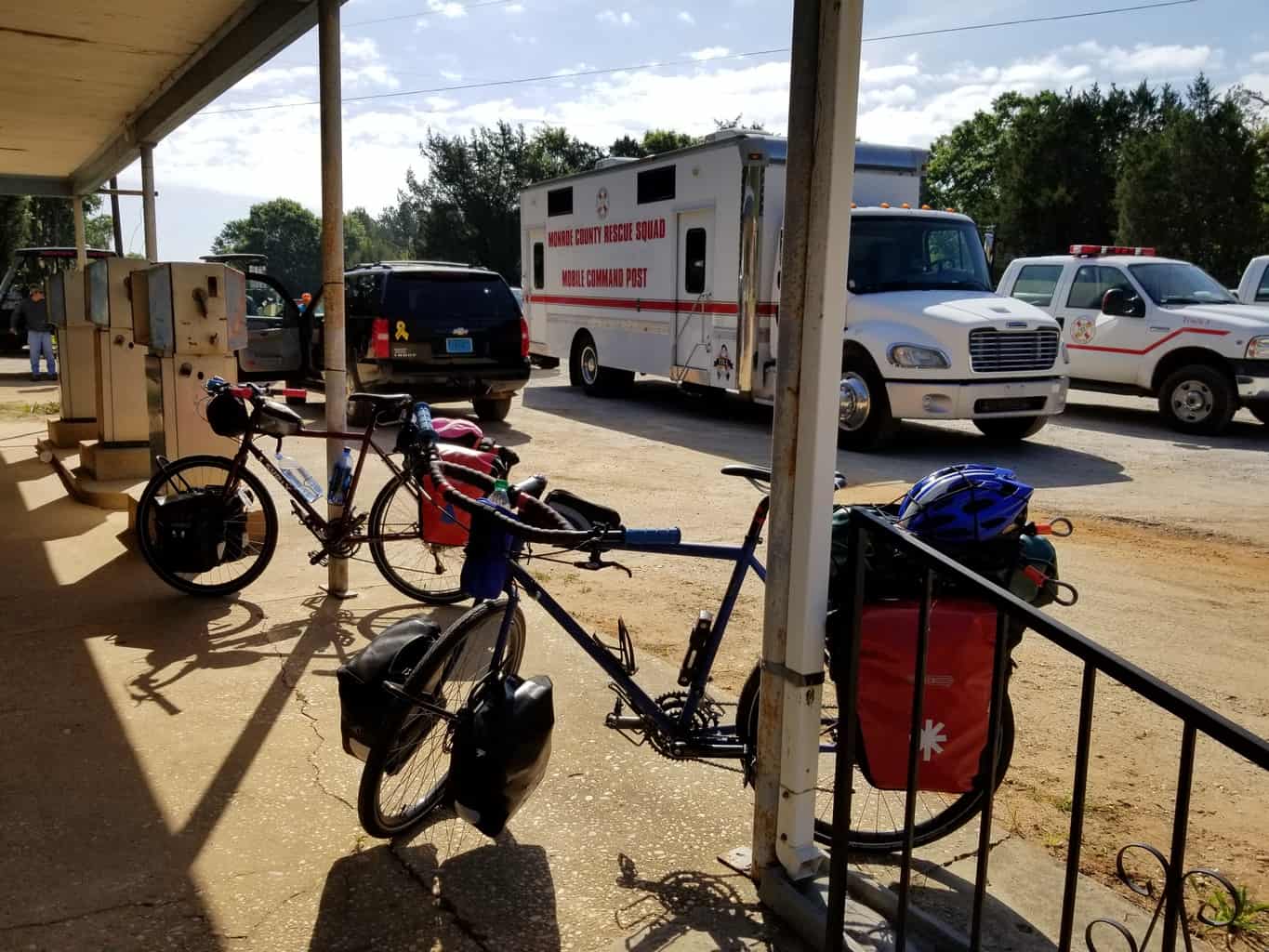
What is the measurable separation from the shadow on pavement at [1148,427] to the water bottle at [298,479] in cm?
941

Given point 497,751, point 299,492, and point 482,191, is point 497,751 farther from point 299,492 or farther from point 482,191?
point 482,191

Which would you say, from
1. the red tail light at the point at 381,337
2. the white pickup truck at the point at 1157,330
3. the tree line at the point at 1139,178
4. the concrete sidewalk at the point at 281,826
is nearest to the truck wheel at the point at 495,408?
the red tail light at the point at 381,337

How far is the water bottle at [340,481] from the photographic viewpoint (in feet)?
18.2

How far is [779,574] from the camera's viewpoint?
286cm

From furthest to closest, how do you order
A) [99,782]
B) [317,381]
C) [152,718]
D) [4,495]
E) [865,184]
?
[317,381] → [865,184] → [4,495] → [152,718] → [99,782]

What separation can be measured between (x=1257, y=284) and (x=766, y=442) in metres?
7.14

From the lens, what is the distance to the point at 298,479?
5680 millimetres

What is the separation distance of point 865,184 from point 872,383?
9.10 feet

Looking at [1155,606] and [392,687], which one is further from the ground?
[392,687]

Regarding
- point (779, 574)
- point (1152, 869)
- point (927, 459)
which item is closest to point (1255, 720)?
point (1152, 869)

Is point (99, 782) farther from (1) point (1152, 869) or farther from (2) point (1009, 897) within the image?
(1) point (1152, 869)

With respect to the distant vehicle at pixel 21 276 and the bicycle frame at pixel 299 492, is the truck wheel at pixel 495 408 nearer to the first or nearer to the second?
the bicycle frame at pixel 299 492

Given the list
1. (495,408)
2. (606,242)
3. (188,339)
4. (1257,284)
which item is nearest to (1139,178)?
(1257,284)

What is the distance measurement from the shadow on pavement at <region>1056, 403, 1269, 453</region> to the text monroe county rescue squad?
18.0 ft
